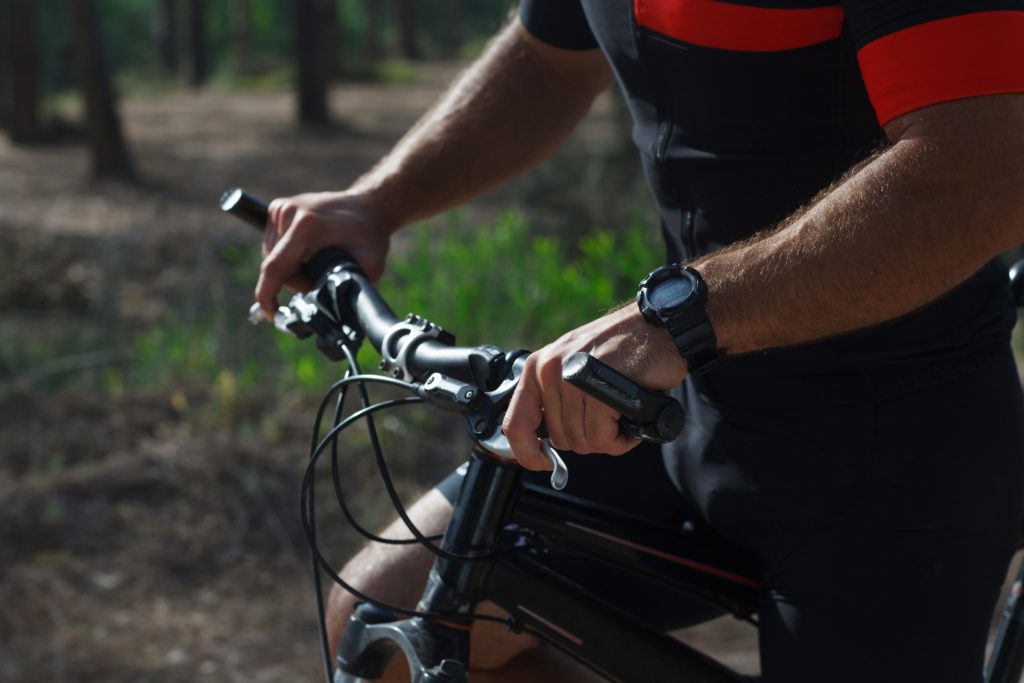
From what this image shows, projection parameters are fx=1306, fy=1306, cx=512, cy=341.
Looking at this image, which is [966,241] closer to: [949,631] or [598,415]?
[598,415]

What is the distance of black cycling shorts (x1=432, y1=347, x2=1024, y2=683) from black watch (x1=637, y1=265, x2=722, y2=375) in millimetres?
389

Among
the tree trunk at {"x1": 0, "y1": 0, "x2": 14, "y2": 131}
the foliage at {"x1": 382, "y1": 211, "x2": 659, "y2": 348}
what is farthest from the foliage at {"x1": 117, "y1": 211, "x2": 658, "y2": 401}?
the tree trunk at {"x1": 0, "y1": 0, "x2": 14, "y2": 131}

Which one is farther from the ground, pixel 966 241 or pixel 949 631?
pixel 966 241

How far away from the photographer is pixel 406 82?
27.4 metres

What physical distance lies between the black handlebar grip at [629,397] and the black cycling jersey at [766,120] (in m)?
0.44

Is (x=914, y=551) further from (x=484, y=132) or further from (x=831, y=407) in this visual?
(x=484, y=132)

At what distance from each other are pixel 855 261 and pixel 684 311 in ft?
0.66

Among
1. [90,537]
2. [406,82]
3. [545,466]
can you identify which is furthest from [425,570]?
[406,82]

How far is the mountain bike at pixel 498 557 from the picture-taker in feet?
5.63

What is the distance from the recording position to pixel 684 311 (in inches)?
58.8

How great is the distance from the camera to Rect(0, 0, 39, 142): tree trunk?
15.9 metres

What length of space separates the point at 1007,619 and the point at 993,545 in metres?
0.36

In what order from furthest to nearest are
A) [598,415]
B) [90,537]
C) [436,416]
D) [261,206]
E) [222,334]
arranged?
[222,334] < [436,416] < [90,537] < [261,206] < [598,415]

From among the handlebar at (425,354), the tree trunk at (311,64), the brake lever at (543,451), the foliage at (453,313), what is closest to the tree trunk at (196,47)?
the tree trunk at (311,64)
